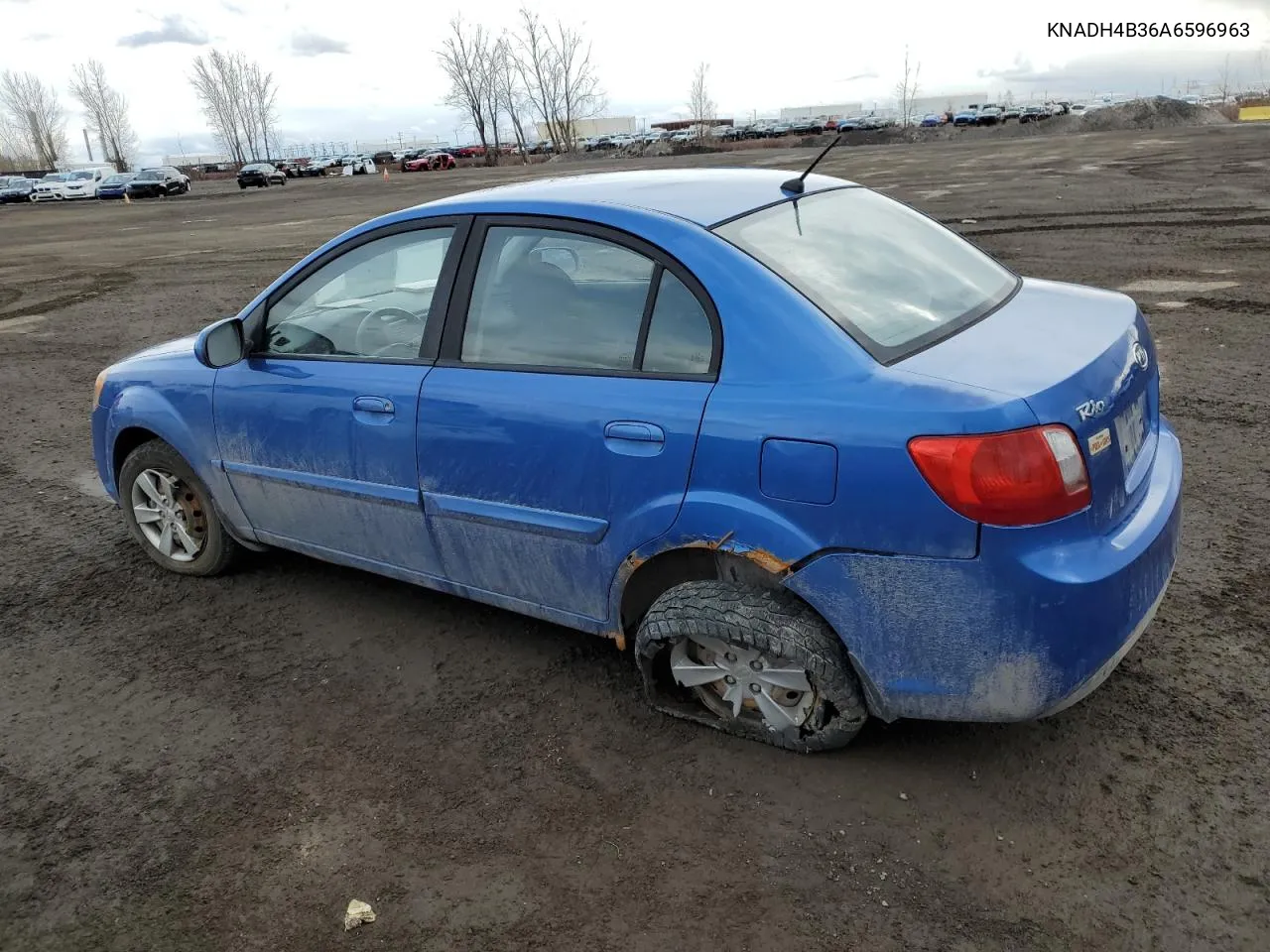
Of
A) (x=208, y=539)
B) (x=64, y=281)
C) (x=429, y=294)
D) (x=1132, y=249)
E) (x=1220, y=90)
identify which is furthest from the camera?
(x=1220, y=90)

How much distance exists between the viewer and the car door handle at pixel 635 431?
9.34 ft

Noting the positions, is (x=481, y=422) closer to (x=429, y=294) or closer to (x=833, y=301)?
(x=429, y=294)

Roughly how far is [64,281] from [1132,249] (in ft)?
50.5

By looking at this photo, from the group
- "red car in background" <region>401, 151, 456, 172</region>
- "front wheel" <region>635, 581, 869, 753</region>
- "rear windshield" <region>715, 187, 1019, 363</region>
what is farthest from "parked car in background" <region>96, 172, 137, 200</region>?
"front wheel" <region>635, 581, 869, 753</region>

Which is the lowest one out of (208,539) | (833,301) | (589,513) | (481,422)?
(208,539)

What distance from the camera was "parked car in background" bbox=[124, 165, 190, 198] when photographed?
48.2 metres

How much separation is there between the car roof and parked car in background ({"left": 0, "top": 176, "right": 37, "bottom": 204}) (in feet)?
204

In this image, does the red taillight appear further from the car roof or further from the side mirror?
the side mirror

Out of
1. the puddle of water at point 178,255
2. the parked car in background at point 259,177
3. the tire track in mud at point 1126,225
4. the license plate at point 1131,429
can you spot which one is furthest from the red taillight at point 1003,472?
the parked car in background at point 259,177

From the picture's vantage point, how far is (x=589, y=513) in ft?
10.0

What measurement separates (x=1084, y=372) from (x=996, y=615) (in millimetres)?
691

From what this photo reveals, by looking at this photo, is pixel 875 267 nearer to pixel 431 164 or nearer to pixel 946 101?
pixel 431 164

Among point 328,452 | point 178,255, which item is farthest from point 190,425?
point 178,255

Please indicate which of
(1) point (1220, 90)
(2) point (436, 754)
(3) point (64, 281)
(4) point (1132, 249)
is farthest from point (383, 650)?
(1) point (1220, 90)
